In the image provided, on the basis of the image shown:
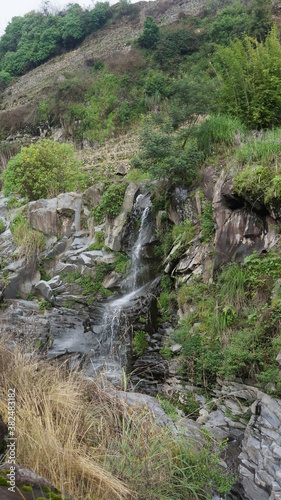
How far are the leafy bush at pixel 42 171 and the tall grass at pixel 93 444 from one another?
399 inches

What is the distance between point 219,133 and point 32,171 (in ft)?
22.6

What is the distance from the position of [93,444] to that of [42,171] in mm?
11156

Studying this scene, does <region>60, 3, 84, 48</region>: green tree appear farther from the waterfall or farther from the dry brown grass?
the dry brown grass

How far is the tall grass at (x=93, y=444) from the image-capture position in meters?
1.97

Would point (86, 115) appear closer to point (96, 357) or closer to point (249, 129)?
point (249, 129)

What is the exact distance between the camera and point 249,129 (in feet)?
26.6

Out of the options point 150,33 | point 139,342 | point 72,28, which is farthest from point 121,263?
point 72,28

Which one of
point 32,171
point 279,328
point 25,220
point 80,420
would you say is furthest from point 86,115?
point 80,420

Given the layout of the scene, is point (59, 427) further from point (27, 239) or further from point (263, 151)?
point (27, 239)

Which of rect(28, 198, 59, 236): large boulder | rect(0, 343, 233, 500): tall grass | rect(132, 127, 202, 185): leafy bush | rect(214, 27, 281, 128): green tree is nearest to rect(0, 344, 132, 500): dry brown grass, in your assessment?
rect(0, 343, 233, 500): tall grass

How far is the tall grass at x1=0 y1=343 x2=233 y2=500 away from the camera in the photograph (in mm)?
1967

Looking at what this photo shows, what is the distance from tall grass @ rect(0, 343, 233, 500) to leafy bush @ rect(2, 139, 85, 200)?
1013 cm

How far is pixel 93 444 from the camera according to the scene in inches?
95.3

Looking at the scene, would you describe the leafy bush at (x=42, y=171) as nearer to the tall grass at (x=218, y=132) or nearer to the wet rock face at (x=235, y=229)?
the tall grass at (x=218, y=132)
